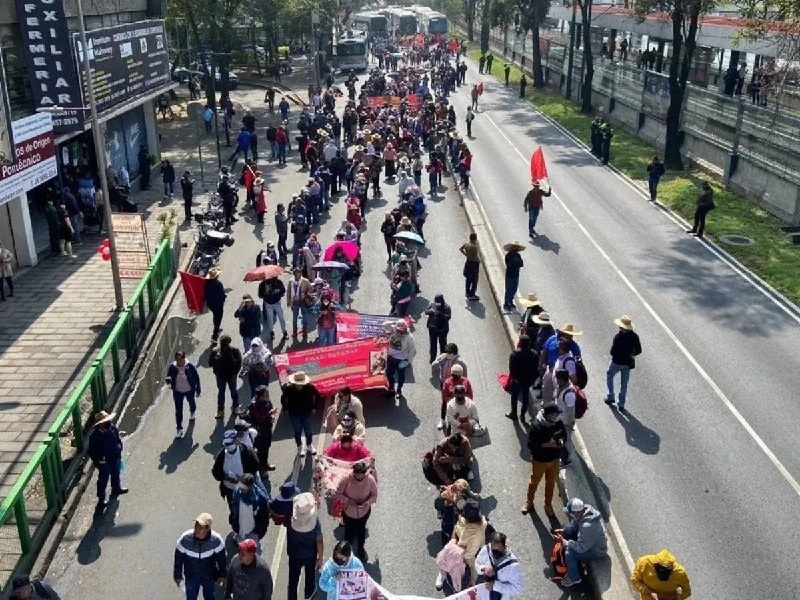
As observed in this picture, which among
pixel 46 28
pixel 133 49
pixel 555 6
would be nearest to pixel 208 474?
pixel 46 28

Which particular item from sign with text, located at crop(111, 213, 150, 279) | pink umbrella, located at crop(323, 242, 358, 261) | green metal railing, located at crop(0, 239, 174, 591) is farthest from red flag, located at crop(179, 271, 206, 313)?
pink umbrella, located at crop(323, 242, 358, 261)

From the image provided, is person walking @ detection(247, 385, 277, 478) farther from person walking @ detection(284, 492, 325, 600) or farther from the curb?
the curb

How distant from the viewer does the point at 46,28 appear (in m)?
20.3

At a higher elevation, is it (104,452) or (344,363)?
(104,452)

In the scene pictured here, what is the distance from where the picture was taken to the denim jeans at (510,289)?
1741cm

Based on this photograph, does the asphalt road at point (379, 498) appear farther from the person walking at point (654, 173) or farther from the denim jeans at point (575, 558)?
the person walking at point (654, 173)

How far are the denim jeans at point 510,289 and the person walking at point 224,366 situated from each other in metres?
6.54

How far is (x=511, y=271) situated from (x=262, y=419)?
7.62 metres

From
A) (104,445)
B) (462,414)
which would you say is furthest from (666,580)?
(104,445)

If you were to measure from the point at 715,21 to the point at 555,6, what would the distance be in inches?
1503

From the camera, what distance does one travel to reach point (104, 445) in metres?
10.7

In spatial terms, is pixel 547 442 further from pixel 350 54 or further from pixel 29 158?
pixel 350 54

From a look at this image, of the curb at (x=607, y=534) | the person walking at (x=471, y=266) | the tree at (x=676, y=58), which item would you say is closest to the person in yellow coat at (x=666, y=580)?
the curb at (x=607, y=534)

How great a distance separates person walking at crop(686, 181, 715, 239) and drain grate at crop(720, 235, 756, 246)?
0.66 m
